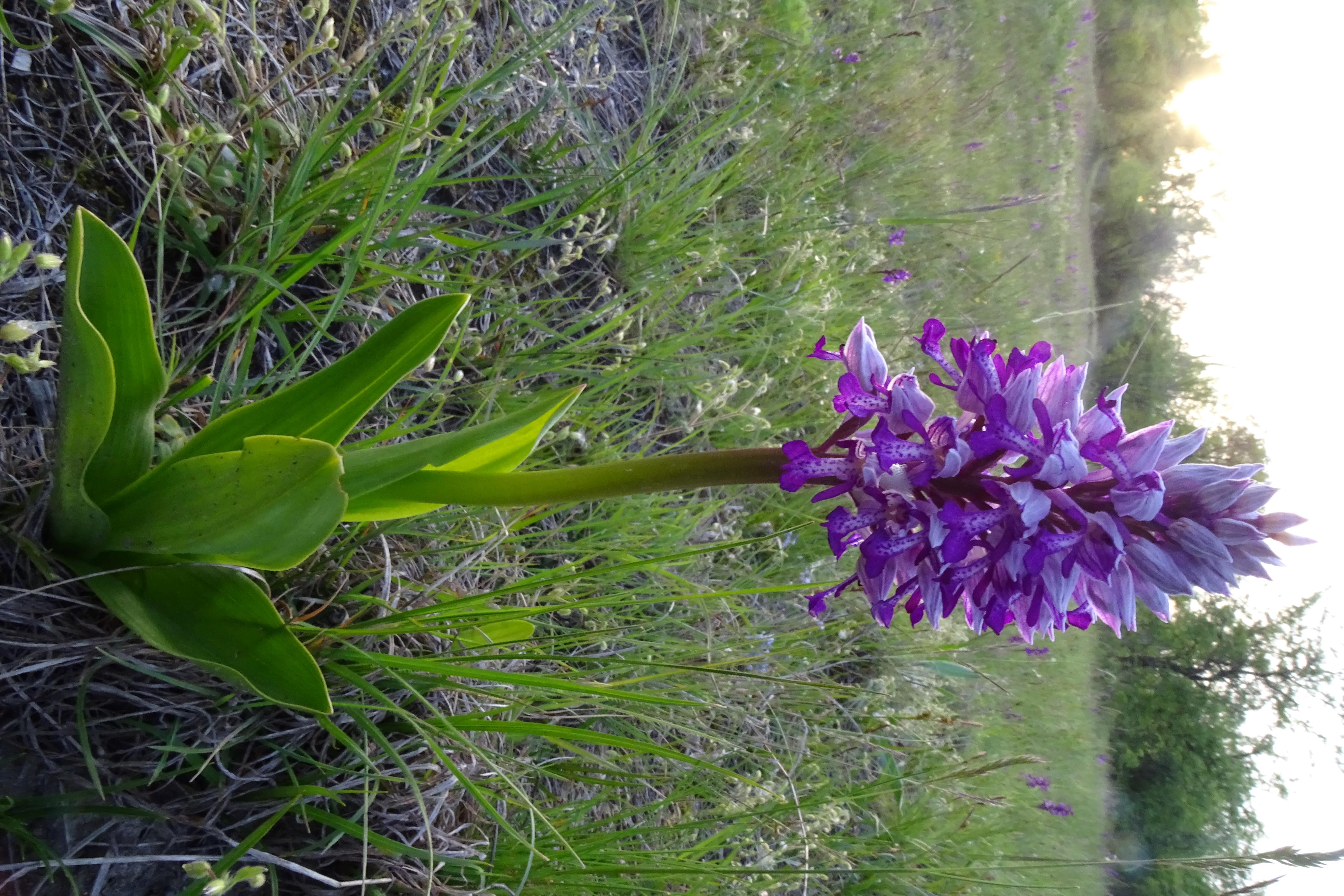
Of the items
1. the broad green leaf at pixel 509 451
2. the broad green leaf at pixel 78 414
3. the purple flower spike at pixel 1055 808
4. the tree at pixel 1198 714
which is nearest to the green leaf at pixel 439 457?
the broad green leaf at pixel 509 451

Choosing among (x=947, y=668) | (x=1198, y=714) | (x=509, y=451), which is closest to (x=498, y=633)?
(x=509, y=451)

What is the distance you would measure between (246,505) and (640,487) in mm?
612

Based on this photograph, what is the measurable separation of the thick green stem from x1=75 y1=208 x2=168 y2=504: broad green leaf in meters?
0.46

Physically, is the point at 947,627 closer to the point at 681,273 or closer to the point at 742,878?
the point at 742,878

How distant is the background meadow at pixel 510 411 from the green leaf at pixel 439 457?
24 cm

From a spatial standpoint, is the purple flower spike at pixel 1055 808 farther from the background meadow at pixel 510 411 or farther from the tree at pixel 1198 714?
the tree at pixel 1198 714

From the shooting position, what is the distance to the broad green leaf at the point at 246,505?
1.16 m

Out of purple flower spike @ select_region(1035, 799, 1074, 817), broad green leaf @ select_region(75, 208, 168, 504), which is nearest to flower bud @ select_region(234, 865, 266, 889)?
broad green leaf @ select_region(75, 208, 168, 504)

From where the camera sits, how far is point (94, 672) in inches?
56.7

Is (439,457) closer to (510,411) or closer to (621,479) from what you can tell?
(621,479)

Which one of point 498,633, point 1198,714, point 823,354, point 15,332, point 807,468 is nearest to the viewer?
point 15,332

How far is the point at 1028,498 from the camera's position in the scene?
122 cm

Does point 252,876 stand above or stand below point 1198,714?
below

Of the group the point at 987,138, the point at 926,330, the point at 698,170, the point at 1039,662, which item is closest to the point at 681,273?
the point at 698,170
